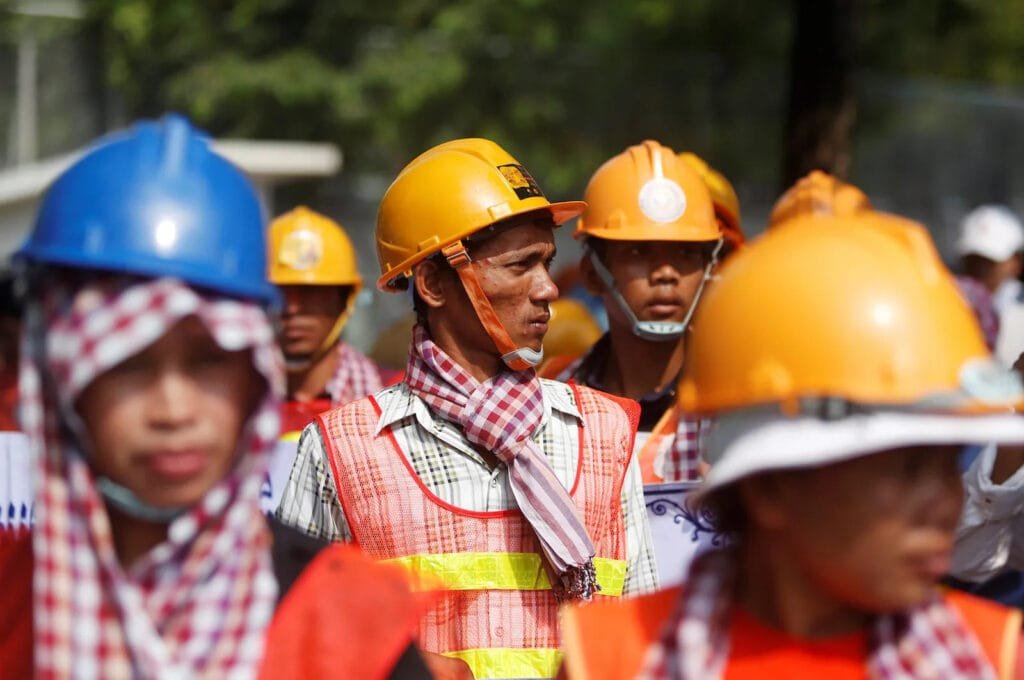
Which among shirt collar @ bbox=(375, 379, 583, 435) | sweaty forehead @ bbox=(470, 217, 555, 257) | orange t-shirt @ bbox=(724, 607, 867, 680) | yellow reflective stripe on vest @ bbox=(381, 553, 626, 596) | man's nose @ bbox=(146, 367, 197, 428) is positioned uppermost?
sweaty forehead @ bbox=(470, 217, 555, 257)

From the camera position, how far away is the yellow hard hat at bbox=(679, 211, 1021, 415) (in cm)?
231

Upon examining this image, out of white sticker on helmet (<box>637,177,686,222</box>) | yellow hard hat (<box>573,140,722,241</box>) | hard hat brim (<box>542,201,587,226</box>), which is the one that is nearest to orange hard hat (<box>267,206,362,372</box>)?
yellow hard hat (<box>573,140,722,241</box>)

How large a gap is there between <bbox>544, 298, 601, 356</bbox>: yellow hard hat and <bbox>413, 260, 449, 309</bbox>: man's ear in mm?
3485

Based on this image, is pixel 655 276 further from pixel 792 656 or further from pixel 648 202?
Answer: pixel 792 656

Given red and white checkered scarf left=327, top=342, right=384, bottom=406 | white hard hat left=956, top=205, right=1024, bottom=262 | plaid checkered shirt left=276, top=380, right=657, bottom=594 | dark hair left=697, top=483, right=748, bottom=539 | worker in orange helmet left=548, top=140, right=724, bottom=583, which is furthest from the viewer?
white hard hat left=956, top=205, right=1024, bottom=262

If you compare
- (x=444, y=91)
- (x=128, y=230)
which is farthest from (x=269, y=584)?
(x=444, y=91)

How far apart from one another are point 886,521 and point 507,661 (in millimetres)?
1763

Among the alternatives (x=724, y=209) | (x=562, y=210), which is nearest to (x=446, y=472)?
(x=562, y=210)

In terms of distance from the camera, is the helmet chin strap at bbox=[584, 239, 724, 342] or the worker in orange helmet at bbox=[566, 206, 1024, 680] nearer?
the worker in orange helmet at bbox=[566, 206, 1024, 680]

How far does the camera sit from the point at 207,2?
1995 cm

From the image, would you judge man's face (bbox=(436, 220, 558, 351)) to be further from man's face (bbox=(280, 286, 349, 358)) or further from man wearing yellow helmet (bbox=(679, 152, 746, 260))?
man's face (bbox=(280, 286, 349, 358))

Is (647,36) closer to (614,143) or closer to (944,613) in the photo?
(614,143)

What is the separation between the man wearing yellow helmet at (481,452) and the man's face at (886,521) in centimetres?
156

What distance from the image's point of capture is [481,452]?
4.11 meters
